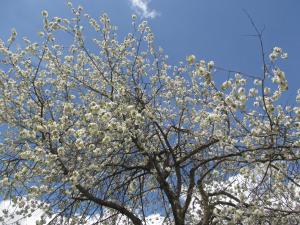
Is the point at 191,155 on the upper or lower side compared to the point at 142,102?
lower

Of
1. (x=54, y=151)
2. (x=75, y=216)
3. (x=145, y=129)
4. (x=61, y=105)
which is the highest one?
(x=61, y=105)

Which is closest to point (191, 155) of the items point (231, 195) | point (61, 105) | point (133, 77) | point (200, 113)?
point (200, 113)

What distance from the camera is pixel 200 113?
10812 millimetres

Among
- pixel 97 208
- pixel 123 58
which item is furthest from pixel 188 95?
pixel 97 208

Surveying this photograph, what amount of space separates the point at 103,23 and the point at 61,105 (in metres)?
2.46

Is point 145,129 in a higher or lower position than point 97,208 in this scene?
higher

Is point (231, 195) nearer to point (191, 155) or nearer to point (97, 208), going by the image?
point (191, 155)

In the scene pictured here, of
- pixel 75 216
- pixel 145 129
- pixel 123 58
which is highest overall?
pixel 123 58

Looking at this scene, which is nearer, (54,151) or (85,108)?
(54,151)

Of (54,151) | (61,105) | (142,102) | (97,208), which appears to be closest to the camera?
(54,151)

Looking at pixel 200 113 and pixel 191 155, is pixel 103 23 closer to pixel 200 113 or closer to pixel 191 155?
pixel 200 113

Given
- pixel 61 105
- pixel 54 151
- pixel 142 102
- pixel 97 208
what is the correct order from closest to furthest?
pixel 54 151, pixel 97 208, pixel 142 102, pixel 61 105

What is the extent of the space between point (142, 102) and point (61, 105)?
88.2 inches

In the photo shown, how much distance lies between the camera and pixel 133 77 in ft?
38.0
